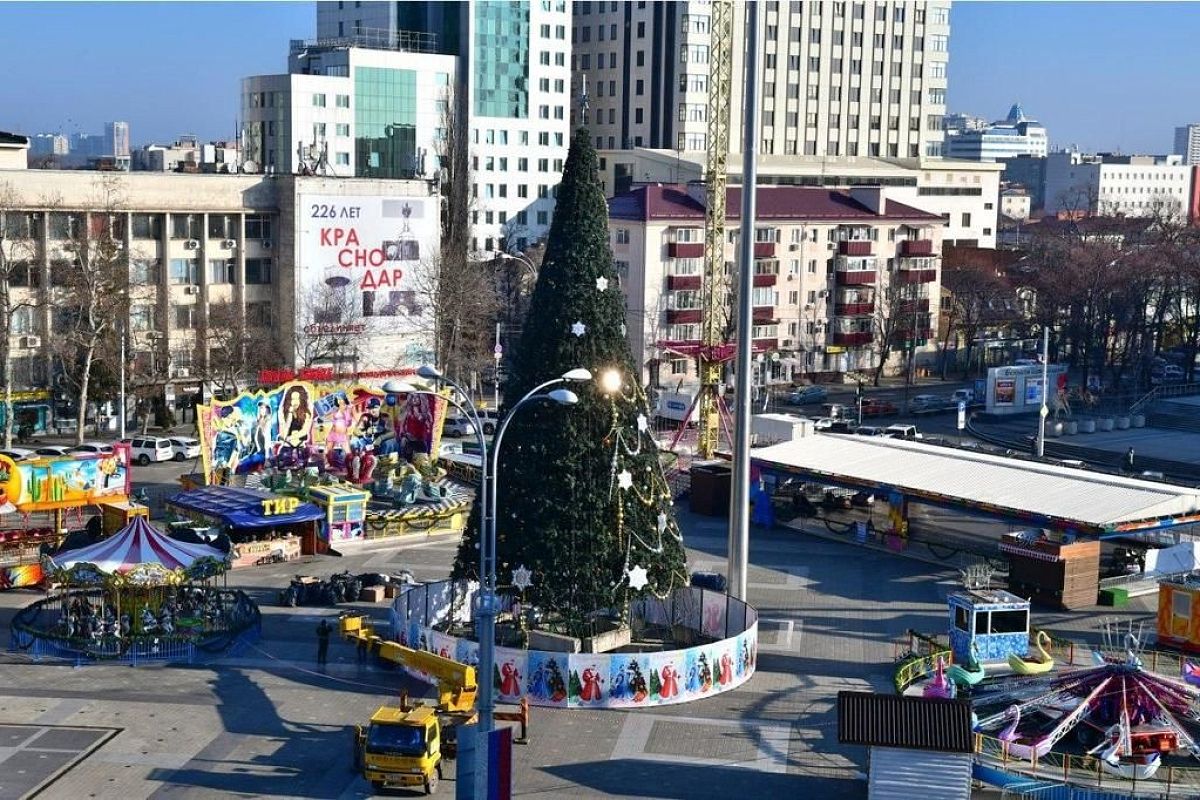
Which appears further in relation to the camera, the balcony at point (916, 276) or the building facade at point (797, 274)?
the balcony at point (916, 276)

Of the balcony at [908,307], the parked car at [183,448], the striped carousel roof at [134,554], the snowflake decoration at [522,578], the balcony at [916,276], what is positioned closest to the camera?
the snowflake decoration at [522,578]

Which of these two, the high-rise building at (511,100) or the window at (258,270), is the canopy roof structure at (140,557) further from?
the high-rise building at (511,100)

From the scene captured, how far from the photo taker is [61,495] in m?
44.9

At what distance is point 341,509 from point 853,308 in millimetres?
51868

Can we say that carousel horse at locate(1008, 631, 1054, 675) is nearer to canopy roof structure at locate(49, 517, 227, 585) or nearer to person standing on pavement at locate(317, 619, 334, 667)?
person standing on pavement at locate(317, 619, 334, 667)

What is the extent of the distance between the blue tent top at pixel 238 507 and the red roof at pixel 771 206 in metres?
39.8

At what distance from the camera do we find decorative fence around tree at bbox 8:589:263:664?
34688 mm

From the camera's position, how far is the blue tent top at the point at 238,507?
45000mm

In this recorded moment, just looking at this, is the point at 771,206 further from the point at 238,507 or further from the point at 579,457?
the point at 579,457

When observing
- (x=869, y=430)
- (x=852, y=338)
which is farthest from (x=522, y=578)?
(x=852, y=338)

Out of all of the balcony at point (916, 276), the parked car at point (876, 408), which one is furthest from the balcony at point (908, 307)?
the parked car at point (876, 408)

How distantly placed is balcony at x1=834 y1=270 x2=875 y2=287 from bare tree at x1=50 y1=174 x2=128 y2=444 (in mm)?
41624

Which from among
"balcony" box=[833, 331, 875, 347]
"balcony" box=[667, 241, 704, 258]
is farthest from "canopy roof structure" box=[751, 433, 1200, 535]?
"balcony" box=[833, 331, 875, 347]

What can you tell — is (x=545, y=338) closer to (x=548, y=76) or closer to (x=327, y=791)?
(x=327, y=791)
